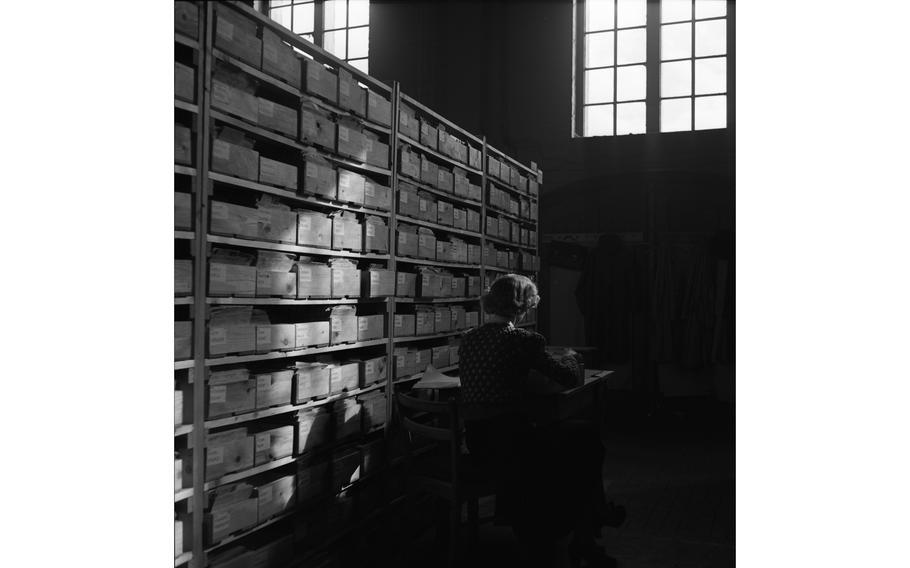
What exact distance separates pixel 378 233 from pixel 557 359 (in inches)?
27.8

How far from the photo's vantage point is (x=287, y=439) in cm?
225

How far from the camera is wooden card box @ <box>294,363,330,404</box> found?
7.59 feet

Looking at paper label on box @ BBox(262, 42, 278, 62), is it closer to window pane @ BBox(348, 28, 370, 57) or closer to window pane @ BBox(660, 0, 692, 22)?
window pane @ BBox(348, 28, 370, 57)

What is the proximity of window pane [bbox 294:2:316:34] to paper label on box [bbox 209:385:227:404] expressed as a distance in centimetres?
112

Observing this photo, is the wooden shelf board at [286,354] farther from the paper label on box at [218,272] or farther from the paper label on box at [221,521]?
the paper label on box at [221,521]

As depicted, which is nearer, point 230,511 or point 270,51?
point 230,511

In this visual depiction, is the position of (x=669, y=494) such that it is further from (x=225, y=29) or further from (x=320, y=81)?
(x=225, y=29)

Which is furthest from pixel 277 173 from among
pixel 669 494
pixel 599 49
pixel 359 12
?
pixel 669 494

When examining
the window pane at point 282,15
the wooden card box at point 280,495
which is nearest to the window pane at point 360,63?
the window pane at point 282,15

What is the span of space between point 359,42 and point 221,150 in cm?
70

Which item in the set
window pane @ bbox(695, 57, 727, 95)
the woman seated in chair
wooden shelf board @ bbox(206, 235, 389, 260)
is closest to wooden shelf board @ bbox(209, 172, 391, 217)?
wooden shelf board @ bbox(206, 235, 389, 260)

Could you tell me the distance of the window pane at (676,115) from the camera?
224 cm

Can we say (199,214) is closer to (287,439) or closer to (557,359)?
(287,439)

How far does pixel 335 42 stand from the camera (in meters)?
2.44
